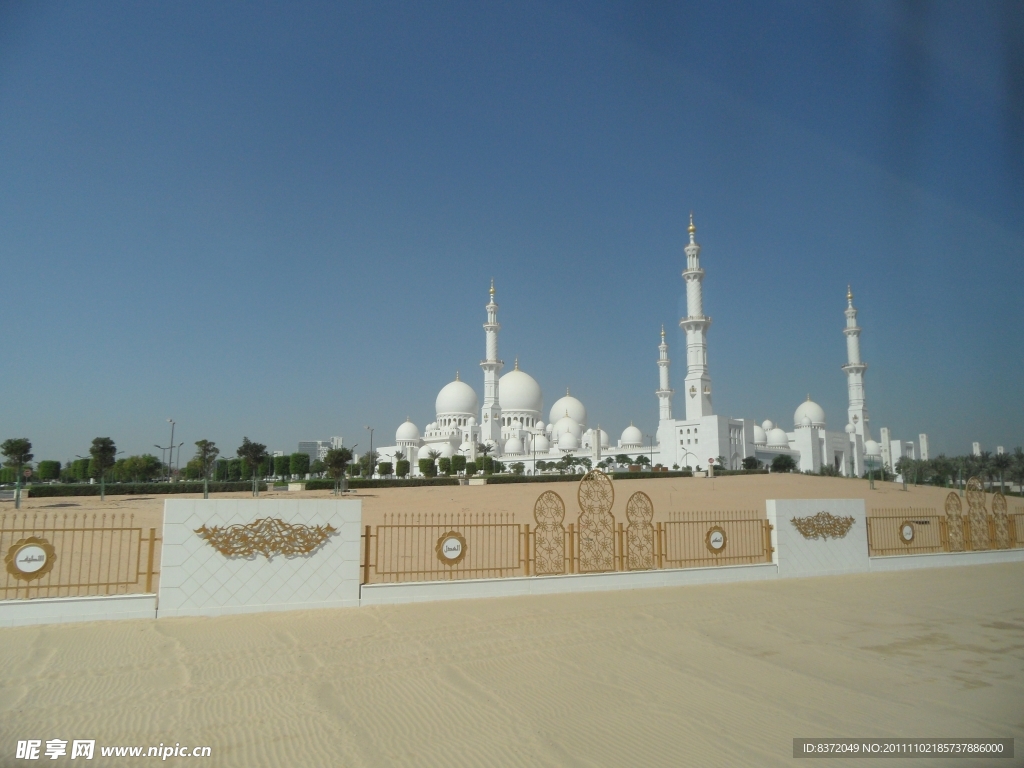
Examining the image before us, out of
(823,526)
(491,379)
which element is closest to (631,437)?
(491,379)

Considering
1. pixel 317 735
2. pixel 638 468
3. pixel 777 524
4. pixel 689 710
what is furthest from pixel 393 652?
pixel 638 468

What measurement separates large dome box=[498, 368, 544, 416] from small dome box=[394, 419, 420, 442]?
11.5 m

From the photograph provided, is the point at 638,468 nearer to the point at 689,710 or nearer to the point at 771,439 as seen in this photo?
the point at 771,439

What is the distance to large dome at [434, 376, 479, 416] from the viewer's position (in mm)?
71688

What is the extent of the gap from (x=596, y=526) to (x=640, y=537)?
86 centimetres

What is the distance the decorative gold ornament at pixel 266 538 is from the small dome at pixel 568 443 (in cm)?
5655

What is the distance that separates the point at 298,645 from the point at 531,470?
53.4 meters

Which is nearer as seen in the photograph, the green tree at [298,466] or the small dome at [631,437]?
the green tree at [298,466]

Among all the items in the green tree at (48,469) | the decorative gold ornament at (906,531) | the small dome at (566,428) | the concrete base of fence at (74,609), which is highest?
the small dome at (566,428)

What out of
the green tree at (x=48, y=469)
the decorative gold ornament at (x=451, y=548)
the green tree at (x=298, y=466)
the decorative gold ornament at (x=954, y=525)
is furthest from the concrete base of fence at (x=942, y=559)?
the green tree at (x=48, y=469)

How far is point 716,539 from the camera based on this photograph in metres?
13.0

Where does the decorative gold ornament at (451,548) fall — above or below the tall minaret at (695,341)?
below

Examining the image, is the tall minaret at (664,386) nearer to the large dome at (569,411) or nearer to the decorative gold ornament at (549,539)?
the large dome at (569,411)

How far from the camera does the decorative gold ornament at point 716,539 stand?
1293cm
